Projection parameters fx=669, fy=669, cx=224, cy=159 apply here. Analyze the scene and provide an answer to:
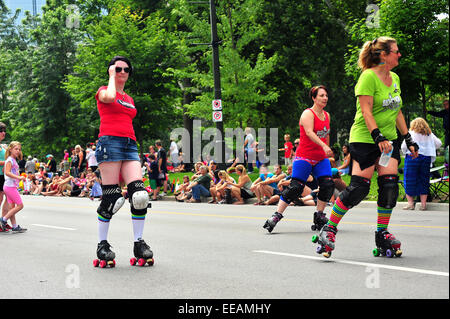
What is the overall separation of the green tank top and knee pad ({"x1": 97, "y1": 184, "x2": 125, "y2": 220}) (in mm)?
2337

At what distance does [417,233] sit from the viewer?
8.83 m

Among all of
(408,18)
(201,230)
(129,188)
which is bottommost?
(201,230)

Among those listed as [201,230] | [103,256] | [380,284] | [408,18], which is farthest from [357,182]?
[408,18]

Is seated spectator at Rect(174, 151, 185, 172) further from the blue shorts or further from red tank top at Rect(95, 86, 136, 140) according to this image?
red tank top at Rect(95, 86, 136, 140)

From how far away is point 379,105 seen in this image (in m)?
6.14

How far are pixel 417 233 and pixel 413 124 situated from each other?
4.50m

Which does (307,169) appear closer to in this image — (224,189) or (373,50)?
(373,50)

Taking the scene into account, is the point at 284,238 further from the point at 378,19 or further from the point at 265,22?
the point at 265,22

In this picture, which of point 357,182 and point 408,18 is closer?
point 357,182

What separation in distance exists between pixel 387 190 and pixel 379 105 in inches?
31.5

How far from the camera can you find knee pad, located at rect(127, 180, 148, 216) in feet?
21.3

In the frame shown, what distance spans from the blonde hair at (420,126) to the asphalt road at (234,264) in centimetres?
188

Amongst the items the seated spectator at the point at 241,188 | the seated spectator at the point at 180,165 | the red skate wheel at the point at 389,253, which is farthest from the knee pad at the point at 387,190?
the seated spectator at the point at 180,165

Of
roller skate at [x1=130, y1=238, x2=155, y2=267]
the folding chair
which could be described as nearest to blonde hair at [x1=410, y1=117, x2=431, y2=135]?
the folding chair
